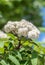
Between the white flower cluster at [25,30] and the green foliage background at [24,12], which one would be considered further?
the green foliage background at [24,12]

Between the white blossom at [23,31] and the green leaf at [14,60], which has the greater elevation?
the white blossom at [23,31]

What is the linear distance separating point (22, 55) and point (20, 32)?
306 millimetres

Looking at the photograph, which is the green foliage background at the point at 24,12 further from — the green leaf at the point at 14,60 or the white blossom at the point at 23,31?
the green leaf at the point at 14,60

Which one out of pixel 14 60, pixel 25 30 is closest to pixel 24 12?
pixel 25 30

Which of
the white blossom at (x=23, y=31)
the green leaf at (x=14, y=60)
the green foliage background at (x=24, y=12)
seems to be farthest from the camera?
the green foliage background at (x=24, y=12)

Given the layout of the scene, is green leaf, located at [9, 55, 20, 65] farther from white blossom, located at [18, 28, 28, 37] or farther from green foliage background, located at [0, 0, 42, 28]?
green foliage background, located at [0, 0, 42, 28]

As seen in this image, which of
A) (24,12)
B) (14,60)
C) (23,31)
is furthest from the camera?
(24,12)

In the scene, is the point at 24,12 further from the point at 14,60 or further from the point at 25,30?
the point at 14,60

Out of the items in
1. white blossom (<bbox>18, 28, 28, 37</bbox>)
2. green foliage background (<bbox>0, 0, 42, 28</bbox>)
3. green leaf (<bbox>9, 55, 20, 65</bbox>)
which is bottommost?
green leaf (<bbox>9, 55, 20, 65</bbox>)

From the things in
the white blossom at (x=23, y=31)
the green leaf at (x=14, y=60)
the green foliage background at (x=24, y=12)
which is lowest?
the green leaf at (x=14, y=60)

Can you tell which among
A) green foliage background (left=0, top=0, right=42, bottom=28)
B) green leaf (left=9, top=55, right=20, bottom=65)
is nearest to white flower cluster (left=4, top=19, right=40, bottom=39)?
green leaf (left=9, top=55, right=20, bottom=65)

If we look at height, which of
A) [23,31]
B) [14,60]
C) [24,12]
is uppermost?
[24,12]

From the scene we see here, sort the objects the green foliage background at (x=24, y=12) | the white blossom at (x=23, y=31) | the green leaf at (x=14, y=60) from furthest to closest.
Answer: the green foliage background at (x=24, y=12)
the white blossom at (x=23, y=31)
the green leaf at (x=14, y=60)

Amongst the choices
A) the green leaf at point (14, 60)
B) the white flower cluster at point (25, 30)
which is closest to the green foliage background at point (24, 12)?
the white flower cluster at point (25, 30)
